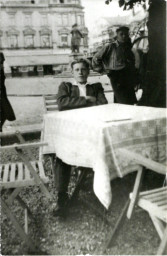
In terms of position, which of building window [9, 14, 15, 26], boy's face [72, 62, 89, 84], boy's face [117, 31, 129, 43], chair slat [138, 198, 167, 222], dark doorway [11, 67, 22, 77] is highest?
building window [9, 14, 15, 26]

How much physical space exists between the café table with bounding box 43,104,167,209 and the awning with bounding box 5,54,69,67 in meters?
48.4

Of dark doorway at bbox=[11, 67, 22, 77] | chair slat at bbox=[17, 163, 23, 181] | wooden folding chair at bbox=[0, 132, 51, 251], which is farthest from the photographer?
dark doorway at bbox=[11, 67, 22, 77]

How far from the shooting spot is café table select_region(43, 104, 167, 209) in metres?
2.83

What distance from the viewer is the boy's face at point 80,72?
4.19m

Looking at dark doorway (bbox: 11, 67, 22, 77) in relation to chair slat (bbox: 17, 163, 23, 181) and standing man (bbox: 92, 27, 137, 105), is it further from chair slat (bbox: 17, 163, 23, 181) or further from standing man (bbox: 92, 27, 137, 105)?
chair slat (bbox: 17, 163, 23, 181)

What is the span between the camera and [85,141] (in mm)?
3059

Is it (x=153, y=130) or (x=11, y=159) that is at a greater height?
(x=153, y=130)

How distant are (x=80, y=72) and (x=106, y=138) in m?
1.60

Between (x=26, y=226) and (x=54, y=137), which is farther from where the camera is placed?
(x=54, y=137)

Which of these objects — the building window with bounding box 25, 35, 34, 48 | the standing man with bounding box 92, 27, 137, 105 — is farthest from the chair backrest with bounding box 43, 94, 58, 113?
the building window with bounding box 25, 35, 34, 48

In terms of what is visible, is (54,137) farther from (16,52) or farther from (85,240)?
(16,52)

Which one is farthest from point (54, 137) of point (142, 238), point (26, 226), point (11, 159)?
point (11, 159)

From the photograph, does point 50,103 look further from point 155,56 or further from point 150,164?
point 150,164

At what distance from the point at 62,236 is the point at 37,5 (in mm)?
34170
